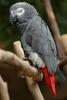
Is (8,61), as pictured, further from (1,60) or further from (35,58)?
(35,58)

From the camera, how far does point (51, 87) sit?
1.37m

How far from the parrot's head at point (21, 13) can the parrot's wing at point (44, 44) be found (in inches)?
1.0

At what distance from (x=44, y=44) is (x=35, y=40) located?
0.04 metres

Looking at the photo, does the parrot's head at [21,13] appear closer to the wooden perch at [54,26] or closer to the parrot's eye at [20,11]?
the parrot's eye at [20,11]

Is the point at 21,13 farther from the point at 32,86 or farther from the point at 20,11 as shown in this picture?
the point at 32,86

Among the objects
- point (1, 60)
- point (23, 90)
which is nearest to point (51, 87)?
point (1, 60)

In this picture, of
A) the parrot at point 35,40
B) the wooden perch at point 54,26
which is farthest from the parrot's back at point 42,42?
the wooden perch at point 54,26

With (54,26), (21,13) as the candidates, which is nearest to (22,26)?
(21,13)

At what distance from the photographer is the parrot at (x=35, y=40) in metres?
1.39

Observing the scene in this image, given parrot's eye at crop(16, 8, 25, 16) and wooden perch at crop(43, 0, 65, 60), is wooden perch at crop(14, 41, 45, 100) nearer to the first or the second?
parrot's eye at crop(16, 8, 25, 16)

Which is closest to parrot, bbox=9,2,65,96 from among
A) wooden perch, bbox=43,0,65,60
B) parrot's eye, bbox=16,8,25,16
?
parrot's eye, bbox=16,8,25,16

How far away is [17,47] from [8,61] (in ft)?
1.23

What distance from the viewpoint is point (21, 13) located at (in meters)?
1.41

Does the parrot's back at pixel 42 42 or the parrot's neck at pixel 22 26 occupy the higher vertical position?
the parrot's neck at pixel 22 26
